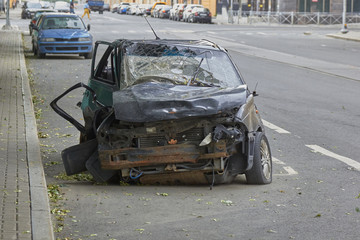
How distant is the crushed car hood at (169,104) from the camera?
8.58 meters

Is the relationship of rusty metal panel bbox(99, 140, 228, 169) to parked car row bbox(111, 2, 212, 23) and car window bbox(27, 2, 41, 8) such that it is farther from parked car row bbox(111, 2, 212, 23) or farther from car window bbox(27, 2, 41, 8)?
car window bbox(27, 2, 41, 8)

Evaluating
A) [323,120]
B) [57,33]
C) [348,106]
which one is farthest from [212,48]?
[57,33]

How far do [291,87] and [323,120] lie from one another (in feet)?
20.6

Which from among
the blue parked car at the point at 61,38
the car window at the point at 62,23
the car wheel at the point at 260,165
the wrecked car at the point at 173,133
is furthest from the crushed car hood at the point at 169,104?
the car window at the point at 62,23

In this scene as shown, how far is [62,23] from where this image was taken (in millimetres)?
31016

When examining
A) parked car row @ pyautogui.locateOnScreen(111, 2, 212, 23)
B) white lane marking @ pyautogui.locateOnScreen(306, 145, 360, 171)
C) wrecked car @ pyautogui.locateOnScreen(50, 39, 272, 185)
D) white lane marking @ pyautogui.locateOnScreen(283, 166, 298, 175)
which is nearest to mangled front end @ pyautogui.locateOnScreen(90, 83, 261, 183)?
wrecked car @ pyautogui.locateOnScreen(50, 39, 272, 185)

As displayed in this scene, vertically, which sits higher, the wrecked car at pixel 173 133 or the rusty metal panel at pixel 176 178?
the wrecked car at pixel 173 133

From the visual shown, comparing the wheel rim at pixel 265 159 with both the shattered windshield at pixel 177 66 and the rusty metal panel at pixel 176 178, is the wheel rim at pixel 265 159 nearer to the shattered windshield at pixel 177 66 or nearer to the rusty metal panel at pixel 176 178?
the rusty metal panel at pixel 176 178

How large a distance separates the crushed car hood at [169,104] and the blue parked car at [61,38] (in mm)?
21236

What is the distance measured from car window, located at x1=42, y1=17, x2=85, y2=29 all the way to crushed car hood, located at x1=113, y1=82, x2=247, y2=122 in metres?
22.3

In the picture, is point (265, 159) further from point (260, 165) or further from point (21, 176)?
point (21, 176)

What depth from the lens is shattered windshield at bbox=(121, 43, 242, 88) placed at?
9578 millimetres

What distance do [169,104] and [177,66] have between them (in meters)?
1.24

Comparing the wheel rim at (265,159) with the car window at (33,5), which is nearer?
the wheel rim at (265,159)
